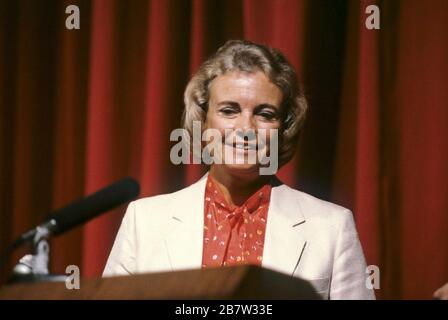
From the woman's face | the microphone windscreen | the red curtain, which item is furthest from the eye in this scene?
the microphone windscreen

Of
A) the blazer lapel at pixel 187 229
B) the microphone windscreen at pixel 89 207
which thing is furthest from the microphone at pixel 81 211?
the blazer lapel at pixel 187 229

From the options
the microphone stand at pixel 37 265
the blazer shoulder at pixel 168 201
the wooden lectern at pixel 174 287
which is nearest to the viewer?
the wooden lectern at pixel 174 287

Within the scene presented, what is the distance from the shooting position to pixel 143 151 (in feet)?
5.97

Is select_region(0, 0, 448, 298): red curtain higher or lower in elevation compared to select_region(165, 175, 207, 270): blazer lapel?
higher

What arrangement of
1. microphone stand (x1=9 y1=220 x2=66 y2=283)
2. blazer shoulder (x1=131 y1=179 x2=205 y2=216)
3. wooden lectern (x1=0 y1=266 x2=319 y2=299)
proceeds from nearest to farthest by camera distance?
wooden lectern (x1=0 y1=266 x2=319 y2=299) → microphone stand (x1=9 y1=220 x2=66 y2=283) → blazer shoulder (x1=131 y1=179 x2=205 y2=216)

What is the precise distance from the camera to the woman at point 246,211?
1562 millimetres

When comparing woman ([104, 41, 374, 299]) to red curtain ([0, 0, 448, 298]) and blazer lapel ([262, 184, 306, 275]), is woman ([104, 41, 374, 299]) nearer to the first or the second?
blazer lapel ([262, 184, 306, 275])

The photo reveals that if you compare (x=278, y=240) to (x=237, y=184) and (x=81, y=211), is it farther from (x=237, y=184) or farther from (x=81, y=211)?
(x=81, y=211)

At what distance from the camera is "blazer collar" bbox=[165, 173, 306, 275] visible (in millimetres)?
1565

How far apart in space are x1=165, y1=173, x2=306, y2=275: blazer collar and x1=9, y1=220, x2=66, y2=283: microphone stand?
53cm

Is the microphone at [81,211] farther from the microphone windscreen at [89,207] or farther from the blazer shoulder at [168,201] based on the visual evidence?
the blazer shoulder at [168,201]

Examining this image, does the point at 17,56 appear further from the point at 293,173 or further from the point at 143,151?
the point at 293,173

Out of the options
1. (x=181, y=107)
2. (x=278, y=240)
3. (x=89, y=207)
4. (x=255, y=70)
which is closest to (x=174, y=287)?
(x=89, y=207)

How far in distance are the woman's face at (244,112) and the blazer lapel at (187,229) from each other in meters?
0.11
